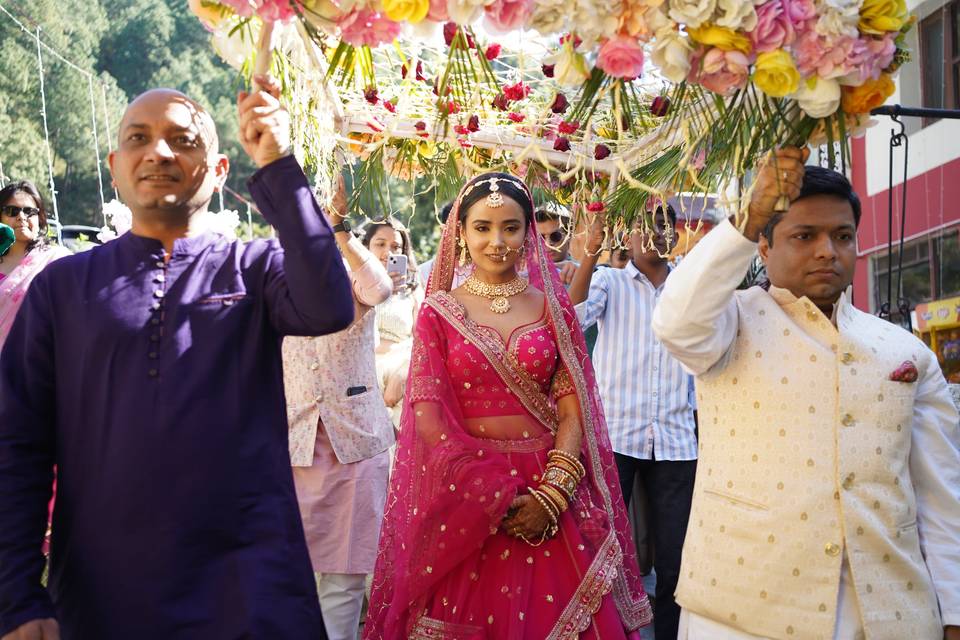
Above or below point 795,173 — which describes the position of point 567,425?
below

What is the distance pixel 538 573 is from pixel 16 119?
571 inches

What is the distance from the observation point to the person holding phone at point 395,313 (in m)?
7.40

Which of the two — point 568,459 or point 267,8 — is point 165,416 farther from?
point 568,459

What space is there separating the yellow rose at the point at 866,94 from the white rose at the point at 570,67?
0.69 m

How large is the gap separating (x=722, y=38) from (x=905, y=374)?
1273 mm

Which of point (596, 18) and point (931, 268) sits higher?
point (596, 18)

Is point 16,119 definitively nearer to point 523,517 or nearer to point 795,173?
point 523,517

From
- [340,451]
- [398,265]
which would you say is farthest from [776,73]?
[398,265]

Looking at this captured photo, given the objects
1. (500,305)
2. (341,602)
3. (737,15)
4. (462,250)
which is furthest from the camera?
(341,602)

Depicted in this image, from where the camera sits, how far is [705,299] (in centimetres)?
328

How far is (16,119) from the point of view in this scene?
16750 mm

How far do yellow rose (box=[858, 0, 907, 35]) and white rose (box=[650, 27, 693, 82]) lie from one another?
45cm

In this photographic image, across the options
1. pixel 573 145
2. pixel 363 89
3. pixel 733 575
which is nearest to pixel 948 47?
pixel 573 145

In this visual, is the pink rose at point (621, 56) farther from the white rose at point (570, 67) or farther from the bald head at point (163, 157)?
the bald head at point (163, 157)
